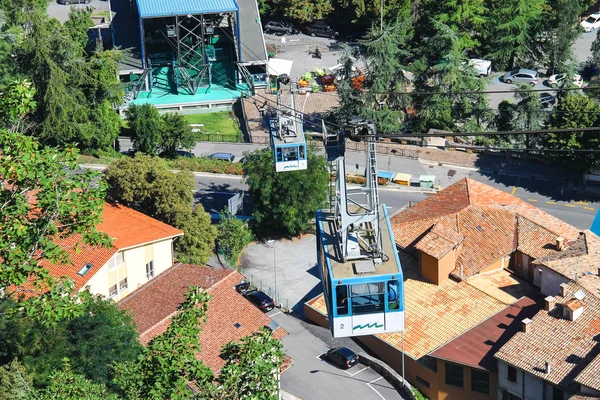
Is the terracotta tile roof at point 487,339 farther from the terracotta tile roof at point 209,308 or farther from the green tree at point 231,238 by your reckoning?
the green tree at point 231,238

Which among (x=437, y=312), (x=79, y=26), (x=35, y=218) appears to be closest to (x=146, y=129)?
(x=79, y=26)

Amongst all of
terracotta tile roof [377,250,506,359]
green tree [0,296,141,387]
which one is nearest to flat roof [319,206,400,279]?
A: green tree [0,296,141,387]

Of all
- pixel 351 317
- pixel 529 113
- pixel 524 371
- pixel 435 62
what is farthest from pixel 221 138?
pixel 351 317

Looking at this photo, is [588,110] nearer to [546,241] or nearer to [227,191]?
[546,241]

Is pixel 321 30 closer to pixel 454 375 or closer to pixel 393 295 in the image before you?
pixel 454 375

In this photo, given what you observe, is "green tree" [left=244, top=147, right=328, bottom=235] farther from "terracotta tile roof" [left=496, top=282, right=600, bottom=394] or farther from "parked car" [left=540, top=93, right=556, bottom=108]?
"parked car" [left=540, top=93, right=556, bottom=108]

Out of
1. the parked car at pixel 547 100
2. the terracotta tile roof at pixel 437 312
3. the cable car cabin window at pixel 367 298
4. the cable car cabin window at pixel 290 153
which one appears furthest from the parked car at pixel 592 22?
the cable car cabin window at pixel 367 298
